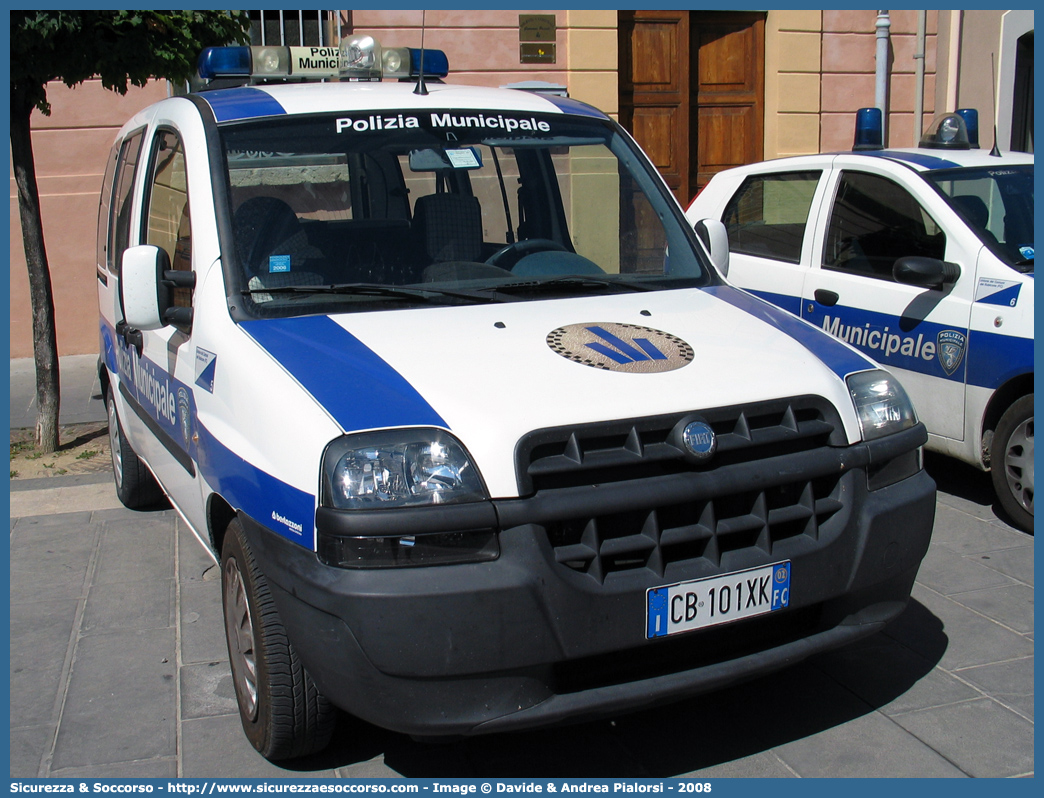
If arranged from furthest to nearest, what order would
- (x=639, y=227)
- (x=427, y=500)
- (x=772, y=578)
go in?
(x=639, y=227), (x=772, y=578), (x=427, y=500)

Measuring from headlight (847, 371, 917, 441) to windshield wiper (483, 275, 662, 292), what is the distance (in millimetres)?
841

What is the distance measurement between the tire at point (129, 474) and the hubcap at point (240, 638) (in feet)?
7.41

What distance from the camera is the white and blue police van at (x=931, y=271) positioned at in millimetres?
4762

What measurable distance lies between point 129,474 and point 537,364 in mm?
3303

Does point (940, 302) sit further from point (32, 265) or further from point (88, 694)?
point (32, 265)

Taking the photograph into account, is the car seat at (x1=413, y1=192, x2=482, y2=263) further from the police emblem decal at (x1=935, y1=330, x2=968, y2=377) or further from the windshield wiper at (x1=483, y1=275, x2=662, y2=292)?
the police emblem decal at (x1=935, y1=330, x2=968, y2=377)

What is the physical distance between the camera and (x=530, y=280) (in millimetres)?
3451

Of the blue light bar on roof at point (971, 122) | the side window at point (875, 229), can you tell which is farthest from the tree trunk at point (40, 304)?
the blue light bar on roof at point (971, 122)

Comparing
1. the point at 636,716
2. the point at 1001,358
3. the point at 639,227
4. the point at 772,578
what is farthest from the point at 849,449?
the point at 1001,358

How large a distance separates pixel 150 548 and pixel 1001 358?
4.06m

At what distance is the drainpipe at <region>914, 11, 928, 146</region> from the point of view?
441 inches

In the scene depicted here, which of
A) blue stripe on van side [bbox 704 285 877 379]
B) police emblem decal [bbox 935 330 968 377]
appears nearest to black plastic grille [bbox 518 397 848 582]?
blue stripe on van side [bbox 704 285 877 379]

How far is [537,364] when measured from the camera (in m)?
2.78

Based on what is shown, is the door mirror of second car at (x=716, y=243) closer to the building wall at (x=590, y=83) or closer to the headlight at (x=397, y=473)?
the headlight at (x=397, y=473)
